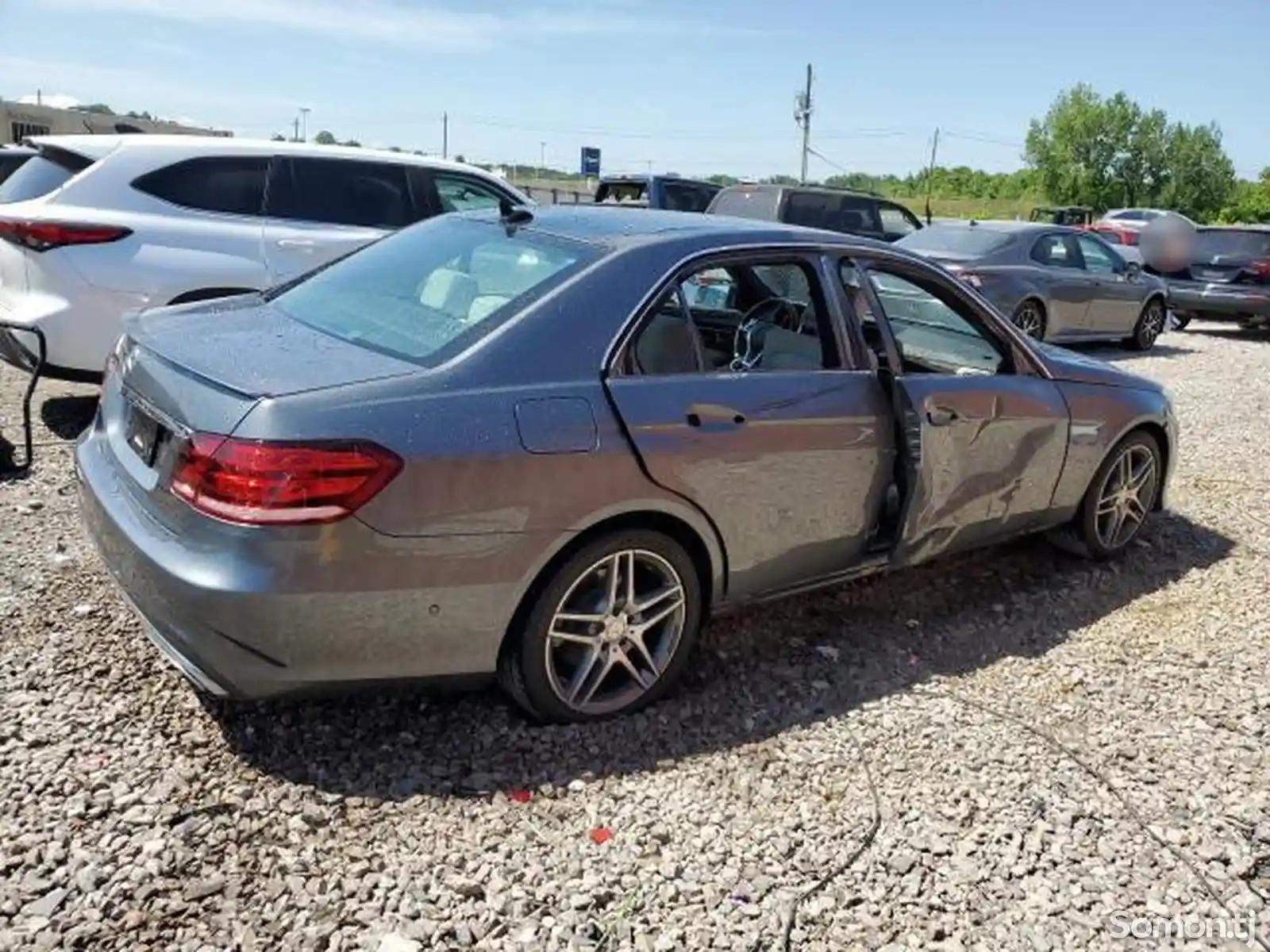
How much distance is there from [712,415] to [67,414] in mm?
4695

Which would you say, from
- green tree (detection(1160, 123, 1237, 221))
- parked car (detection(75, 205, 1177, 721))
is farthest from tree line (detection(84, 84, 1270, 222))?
parked car (detection(75, 205, 1177, 721))

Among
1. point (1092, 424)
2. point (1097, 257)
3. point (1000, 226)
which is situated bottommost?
point (1092, 424)

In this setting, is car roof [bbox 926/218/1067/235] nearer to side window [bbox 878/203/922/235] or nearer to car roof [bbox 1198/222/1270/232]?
side window [bbox 878/203/922/235]

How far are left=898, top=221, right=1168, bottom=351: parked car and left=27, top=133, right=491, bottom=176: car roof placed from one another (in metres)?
6.28

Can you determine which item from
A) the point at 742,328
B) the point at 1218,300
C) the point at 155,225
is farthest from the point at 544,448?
the point at 1218,300

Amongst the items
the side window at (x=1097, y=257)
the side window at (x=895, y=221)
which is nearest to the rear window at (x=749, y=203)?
the side window at (x=895, y=221)

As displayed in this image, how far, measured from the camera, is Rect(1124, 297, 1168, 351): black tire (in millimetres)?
12438

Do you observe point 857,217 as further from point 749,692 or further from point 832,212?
point 749,692

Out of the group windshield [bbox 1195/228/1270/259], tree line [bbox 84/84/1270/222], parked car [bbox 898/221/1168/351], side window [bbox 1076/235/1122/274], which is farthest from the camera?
tree line [bbox 84/84/1270/222]

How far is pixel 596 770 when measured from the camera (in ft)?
9.38

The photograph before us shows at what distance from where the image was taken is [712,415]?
10.1 ft

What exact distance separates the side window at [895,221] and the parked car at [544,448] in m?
9.57

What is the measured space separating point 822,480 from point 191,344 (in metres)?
2.07

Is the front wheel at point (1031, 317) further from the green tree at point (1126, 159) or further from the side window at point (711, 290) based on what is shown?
the green tree at point (1126, 159)
